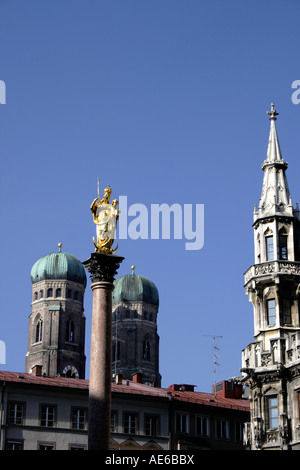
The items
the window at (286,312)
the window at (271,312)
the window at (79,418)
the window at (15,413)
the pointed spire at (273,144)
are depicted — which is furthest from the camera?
the window at (79,418)

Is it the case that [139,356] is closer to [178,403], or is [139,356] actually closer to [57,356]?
[57,356]

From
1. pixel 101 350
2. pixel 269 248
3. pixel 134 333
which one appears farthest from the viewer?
pixel 134 333

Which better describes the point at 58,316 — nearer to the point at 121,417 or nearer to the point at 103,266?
the point at 121,417

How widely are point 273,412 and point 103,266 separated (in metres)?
22.5

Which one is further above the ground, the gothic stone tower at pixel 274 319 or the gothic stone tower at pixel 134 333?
the gothic stone tower at pixel 134 333

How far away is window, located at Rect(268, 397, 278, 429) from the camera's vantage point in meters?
64.9

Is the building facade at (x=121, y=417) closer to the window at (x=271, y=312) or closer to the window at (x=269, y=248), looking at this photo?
the window at (x=271, y=312)

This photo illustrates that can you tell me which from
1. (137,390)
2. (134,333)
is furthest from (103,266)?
(134,333)

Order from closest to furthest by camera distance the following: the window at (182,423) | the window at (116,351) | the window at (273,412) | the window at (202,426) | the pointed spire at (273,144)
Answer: the window at (273,412)
the pointed spire at (273,144)
the window at (182,423)
the window at (202,426)
the window at (116,351)

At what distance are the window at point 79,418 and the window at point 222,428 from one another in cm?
1317

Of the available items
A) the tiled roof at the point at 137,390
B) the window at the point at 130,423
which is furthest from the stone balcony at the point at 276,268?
the window at the point at 130,423

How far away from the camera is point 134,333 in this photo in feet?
639

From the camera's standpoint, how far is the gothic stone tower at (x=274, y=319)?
210 feet
